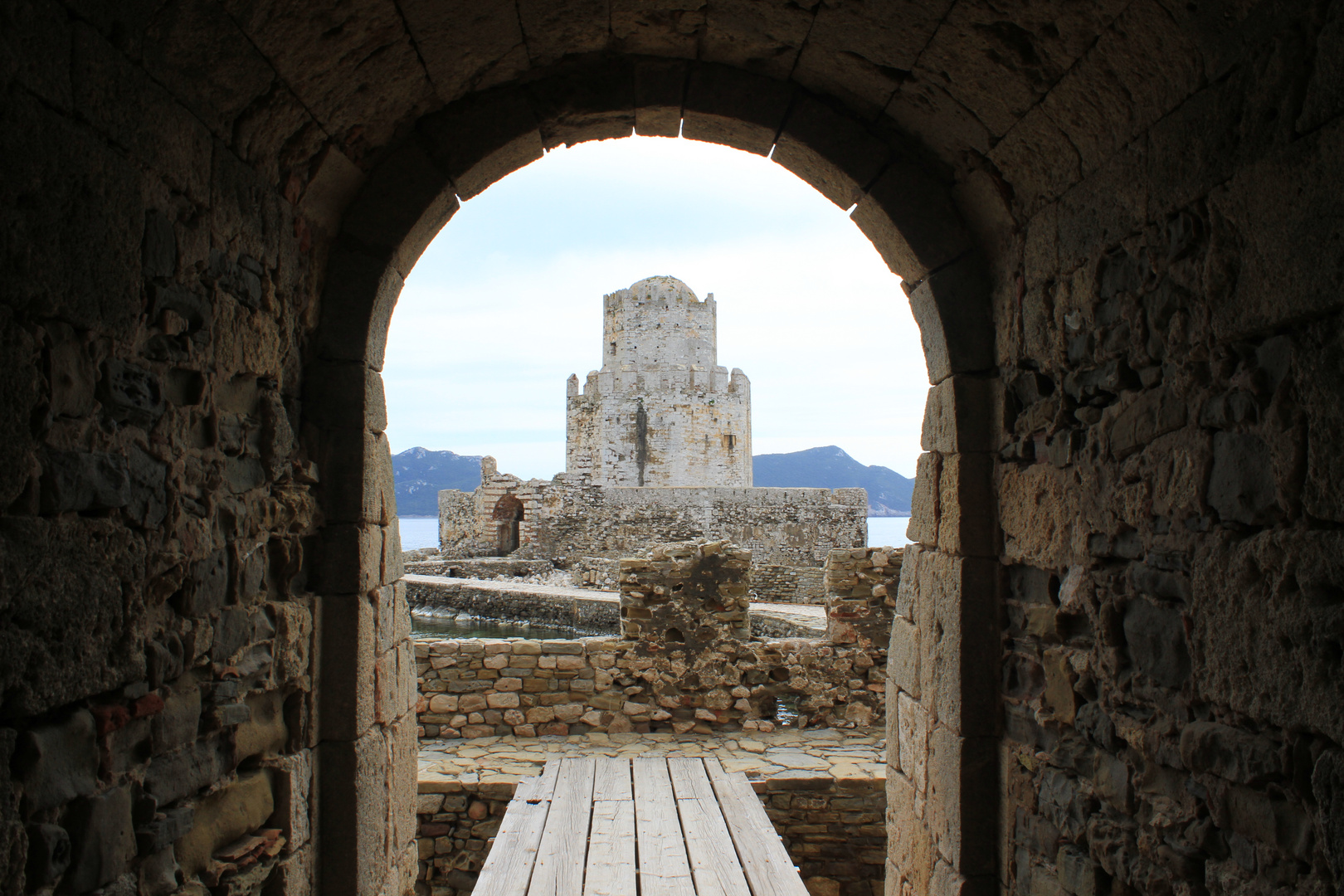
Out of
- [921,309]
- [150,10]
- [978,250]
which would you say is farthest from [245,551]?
[978,250]

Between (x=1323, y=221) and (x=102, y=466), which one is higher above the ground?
(x=1323, y=221)

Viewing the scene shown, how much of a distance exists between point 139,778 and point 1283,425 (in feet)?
8.74

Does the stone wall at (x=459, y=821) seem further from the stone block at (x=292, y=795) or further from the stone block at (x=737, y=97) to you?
the stone block at (x=737, y=97)

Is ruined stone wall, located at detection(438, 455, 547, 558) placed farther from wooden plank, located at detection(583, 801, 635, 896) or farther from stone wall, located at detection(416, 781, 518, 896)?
wooden plank, located at detection(583, 801, 635, 896)

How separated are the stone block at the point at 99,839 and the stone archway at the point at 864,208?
101 cm

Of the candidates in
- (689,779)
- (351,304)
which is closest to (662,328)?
(689,779)

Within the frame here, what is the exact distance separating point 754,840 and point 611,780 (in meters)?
1.19

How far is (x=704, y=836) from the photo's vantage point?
13.7 ft

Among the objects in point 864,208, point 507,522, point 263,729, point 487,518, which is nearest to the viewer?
point 263,729

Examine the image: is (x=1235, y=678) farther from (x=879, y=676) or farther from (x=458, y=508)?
(x=458, y=508)

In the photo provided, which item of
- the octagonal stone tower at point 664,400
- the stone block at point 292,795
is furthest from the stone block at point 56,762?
the octagonal stone tower at point 664,400

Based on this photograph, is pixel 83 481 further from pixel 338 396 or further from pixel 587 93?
pixel 587 93

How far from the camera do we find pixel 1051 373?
2.68 meters

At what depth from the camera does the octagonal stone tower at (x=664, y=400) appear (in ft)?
91.0
